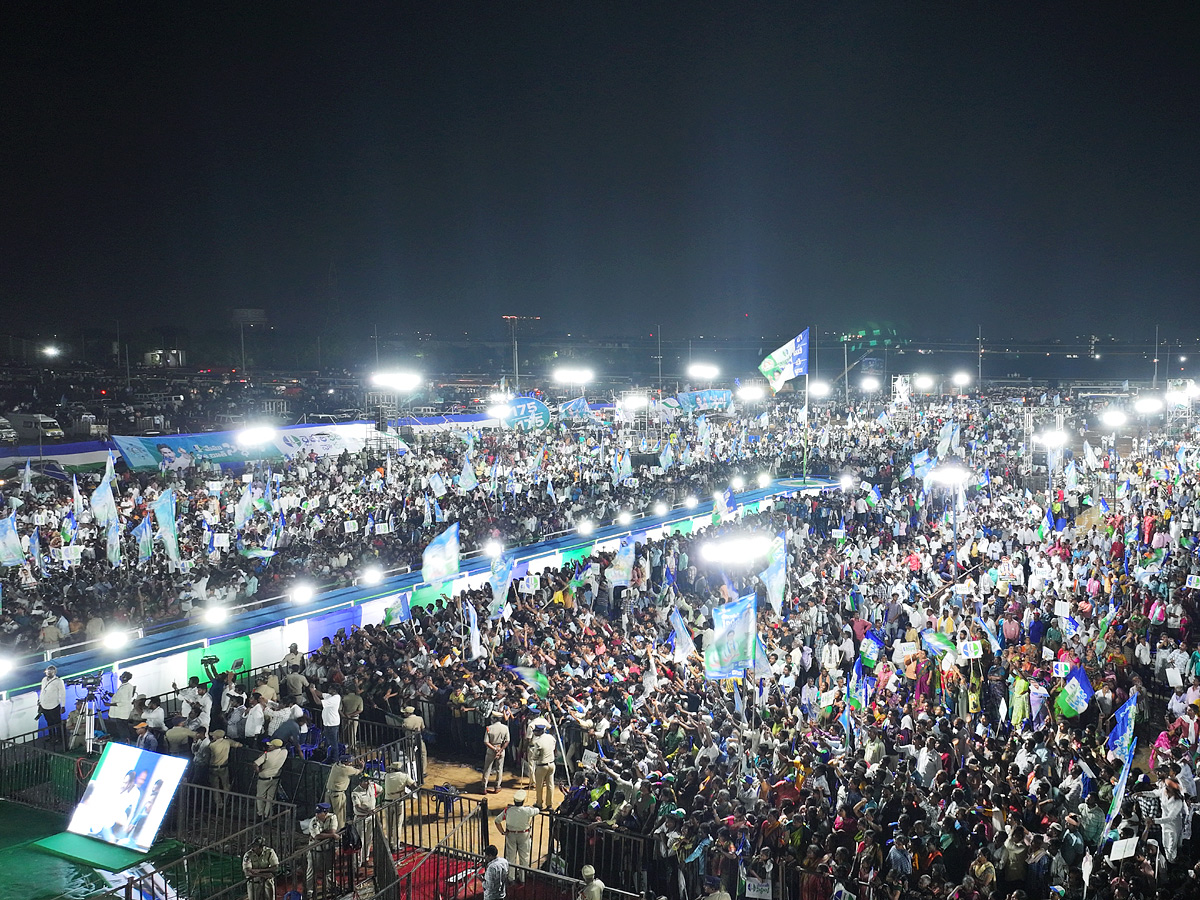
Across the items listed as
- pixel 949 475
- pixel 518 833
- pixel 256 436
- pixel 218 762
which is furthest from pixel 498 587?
pixel 256 436

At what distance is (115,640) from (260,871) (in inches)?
343

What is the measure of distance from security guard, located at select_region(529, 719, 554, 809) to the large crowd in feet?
0.11

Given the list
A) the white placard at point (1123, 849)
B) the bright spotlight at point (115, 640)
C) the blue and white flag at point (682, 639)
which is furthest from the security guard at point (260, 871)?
the bright spotlight at point (115, 640)

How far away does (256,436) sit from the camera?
31188 millimetres

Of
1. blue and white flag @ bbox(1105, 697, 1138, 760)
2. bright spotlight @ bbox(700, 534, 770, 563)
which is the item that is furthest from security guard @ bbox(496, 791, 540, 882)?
bright spotlight @ bbox(700, 534, 770, 563)

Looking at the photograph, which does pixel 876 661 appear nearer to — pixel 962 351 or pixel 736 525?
pixel 736 525

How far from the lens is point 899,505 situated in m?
27.8

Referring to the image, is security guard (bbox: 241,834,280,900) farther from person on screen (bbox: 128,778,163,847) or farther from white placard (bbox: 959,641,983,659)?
white placard (bbox: 959,641,983,659)

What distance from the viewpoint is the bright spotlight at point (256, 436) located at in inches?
1215

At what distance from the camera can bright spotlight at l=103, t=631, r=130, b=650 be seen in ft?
48.7

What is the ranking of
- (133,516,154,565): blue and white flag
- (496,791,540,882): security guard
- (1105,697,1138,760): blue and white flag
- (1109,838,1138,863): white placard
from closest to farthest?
1. (1109,838,1138,863): white placard
2. (496,791,540,882): security guard
3. (1105,697,1138,760): blue and white flag
4. (133,516,154,565): blue and white flag

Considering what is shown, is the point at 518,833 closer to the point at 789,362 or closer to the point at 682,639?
the point at 682,639

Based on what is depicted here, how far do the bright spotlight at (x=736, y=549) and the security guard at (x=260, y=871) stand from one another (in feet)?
46.6

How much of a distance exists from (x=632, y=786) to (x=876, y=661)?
5.82m
